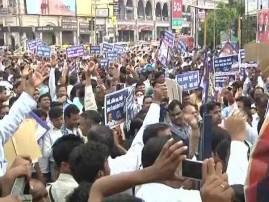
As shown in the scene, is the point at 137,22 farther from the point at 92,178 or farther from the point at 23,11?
the point at 92,178

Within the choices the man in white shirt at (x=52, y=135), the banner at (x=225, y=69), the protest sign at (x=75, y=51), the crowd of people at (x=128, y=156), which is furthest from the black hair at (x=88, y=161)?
the protest sign at (x=75, y=51)

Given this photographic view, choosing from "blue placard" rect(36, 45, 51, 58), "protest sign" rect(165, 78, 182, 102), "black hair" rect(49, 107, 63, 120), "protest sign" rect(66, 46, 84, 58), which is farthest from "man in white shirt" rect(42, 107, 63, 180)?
"blue placard" rect(36, 45, 51, 58)

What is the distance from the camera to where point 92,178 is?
3055 mm

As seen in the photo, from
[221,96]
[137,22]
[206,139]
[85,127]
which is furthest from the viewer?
[137,22]

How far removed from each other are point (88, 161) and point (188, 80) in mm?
5717

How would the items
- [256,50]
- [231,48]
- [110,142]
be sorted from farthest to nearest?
[231,48] < [110,142] < [256,50]

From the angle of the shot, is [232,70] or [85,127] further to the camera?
[232,70]

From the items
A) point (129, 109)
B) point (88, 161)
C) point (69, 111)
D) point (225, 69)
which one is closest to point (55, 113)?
point (69, 111)

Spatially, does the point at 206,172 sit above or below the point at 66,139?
above

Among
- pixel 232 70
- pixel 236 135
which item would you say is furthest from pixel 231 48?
pixel 236 135

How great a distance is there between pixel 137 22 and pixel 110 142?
69.1 meters

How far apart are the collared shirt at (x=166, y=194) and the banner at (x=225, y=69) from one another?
24.0 ft

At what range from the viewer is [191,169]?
194cm

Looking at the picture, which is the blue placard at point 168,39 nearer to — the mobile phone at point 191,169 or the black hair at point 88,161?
the black hair at point 88,161
